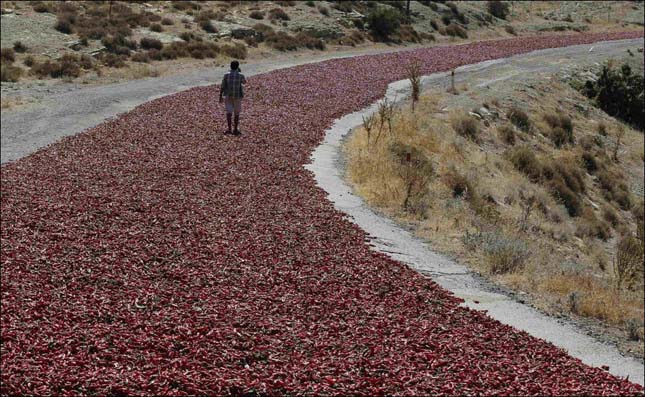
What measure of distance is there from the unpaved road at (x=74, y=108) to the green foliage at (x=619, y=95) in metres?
18.5

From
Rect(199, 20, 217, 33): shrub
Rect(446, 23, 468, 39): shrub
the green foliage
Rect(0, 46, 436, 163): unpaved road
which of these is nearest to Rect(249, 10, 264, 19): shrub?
Rect(199, 20, 217, 33): shrub

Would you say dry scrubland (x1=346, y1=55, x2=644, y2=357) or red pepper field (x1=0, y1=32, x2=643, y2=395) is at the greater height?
red pepper field (x1=0, y1=32, x2=643, y2=395)

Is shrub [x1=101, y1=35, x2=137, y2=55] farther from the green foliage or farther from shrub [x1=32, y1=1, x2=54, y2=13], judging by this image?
the green foliage

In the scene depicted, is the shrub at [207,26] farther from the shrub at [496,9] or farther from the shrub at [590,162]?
the shrub at [496,9]

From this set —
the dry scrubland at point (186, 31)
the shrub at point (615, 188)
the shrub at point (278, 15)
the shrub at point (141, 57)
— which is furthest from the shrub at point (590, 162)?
the shrub at point (278, 15)

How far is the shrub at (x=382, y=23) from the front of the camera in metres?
57.2

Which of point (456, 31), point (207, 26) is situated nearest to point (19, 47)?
point (207, 26)

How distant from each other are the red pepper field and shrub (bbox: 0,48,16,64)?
800 inches

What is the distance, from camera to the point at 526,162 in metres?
25.7

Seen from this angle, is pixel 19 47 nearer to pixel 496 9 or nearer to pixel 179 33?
pixel 179 33

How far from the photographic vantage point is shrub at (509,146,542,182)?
82.4ft

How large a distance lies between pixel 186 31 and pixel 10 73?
16216 mm

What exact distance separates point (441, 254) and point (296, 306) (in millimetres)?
4357

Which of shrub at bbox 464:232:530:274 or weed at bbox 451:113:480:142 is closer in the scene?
shrub at bbox 464:232:530:274
